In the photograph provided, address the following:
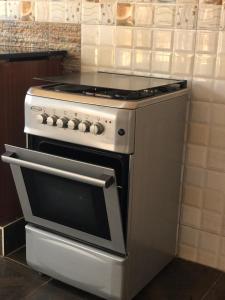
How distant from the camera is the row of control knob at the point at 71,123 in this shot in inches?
55.1

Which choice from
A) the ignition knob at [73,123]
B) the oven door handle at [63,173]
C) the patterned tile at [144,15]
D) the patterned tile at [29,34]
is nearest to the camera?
the oven door handle at [63,173]

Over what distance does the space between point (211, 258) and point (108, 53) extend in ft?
3.16

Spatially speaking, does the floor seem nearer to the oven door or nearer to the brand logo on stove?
the oven door

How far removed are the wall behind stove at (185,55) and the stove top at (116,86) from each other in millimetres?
95

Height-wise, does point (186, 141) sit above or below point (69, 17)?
below

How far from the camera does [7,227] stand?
1863mm

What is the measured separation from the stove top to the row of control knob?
10 centimetres

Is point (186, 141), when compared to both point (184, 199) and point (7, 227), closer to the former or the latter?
point (184, 199)

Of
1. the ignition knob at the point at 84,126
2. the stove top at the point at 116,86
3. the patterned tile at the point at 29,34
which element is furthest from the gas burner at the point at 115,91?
the patterned tile at the point at 29,34

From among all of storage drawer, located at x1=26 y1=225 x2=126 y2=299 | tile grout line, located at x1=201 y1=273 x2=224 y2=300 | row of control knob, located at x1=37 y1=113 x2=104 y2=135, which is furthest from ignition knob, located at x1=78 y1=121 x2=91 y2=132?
tile grout line, located at x1=201 y1=273 x2=224 y2=300

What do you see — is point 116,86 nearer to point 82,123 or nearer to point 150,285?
point 82,123

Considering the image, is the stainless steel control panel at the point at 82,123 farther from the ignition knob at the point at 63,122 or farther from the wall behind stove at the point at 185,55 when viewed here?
the wall behind stove at the point at 185,55

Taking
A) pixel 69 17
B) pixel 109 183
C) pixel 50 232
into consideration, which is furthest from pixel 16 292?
pixel 69 17

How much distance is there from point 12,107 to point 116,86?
0.49 meters
